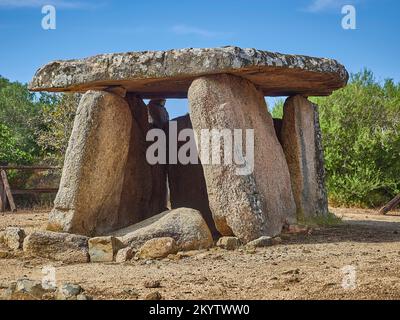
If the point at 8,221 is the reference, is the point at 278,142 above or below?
above

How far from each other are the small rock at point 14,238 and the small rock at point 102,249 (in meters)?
1.21

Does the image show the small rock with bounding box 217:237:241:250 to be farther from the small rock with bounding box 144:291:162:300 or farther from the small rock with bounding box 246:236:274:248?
the small rock with bounding box 144:291:162:300

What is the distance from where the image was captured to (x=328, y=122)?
60.8ft

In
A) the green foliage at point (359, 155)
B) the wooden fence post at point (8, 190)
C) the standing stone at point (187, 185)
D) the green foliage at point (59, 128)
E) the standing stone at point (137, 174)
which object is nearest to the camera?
the standing stone at point (137, 174)

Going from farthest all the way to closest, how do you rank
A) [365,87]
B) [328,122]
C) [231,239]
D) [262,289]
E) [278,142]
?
1. [365,87]
2. [328,122]
3. [278,142]
4. [231,239]
5. [262,289]

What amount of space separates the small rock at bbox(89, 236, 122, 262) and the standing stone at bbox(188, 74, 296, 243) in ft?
5.21

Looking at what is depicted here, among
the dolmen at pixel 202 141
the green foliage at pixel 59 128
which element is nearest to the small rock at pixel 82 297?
the dolmen at pixel 202 141

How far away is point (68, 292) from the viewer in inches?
221

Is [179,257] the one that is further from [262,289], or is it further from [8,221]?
[8,221]

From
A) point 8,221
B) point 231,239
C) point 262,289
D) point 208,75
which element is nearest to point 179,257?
point 231,239

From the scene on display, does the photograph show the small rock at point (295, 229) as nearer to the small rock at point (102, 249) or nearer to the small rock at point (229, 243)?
the small rock at point (229, 243)

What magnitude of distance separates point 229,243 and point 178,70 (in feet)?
7.94

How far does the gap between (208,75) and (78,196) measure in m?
2.50

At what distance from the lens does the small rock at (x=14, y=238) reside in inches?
349
